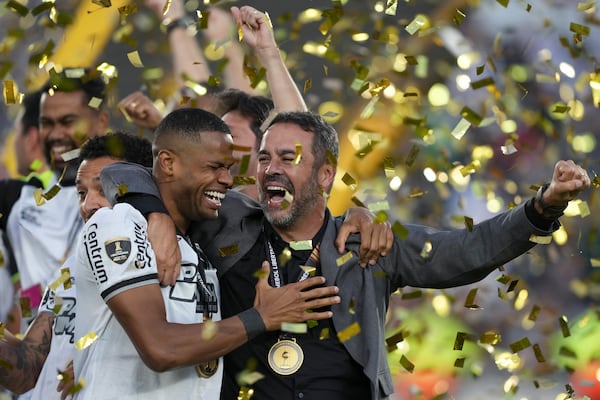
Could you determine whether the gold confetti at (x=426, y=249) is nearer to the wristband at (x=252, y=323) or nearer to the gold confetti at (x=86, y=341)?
the wristband at (x=252, y=323)

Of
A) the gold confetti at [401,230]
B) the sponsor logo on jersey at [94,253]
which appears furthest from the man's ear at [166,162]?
the gold confetti at [401,230]

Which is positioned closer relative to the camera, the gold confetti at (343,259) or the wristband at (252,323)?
the wristband at (252,323)

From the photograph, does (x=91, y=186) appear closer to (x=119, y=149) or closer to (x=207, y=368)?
(x=119, y=149)

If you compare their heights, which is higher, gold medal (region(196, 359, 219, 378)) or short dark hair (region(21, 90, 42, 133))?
gold medal (region(196, 359, 219, 378))

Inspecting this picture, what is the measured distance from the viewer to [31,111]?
685 centimetres

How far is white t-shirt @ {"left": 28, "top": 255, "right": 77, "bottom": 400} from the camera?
414cm

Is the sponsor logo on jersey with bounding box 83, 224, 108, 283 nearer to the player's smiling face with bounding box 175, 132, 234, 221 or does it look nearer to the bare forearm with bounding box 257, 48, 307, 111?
the player's smiling face with bounding box 175, 132, 234, 221

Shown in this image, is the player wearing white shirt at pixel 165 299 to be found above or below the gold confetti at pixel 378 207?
above

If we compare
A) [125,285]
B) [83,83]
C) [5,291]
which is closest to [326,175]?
[125,285]

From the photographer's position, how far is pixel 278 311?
12.2 ft

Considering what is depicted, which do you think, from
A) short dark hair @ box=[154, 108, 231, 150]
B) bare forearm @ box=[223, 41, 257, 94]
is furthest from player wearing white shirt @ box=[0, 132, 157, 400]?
bare forearm @ box=[223, 41, 257, 94]

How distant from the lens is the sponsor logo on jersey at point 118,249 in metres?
3.56

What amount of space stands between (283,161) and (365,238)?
53 cm

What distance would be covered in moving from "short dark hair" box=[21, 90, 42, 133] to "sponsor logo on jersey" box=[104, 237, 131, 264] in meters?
3.26
